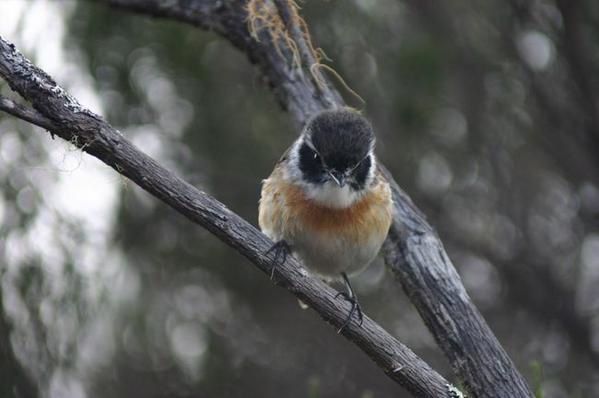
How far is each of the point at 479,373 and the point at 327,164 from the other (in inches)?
49.6

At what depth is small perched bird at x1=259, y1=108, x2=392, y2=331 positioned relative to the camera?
15.2ft

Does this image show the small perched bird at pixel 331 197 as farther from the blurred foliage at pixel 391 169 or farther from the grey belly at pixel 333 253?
the blurred foliage at pixel 391 169

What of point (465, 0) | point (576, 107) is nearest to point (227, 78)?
point (465, 0)

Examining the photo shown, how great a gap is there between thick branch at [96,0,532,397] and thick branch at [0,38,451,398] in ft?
1.22

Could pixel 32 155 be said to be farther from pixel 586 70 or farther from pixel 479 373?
pixel 586 70

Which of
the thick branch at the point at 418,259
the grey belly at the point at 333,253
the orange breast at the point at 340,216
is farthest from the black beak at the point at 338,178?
the thick branch at the point at 418,259

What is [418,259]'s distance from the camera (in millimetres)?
4742

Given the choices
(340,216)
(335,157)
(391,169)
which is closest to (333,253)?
(340,216)

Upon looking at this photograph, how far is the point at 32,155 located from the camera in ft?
17.2

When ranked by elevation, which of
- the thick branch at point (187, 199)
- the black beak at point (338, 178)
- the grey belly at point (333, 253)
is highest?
the black beak at point (338, 178)

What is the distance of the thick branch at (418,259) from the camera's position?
173 inches

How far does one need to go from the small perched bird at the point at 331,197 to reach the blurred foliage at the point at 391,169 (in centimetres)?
183

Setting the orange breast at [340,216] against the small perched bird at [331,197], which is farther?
the orange breast at [340,216]

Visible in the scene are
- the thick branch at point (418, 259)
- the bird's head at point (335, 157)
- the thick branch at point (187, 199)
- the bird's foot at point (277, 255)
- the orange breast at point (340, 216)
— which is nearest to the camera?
the thick branch at point (187, 199)
